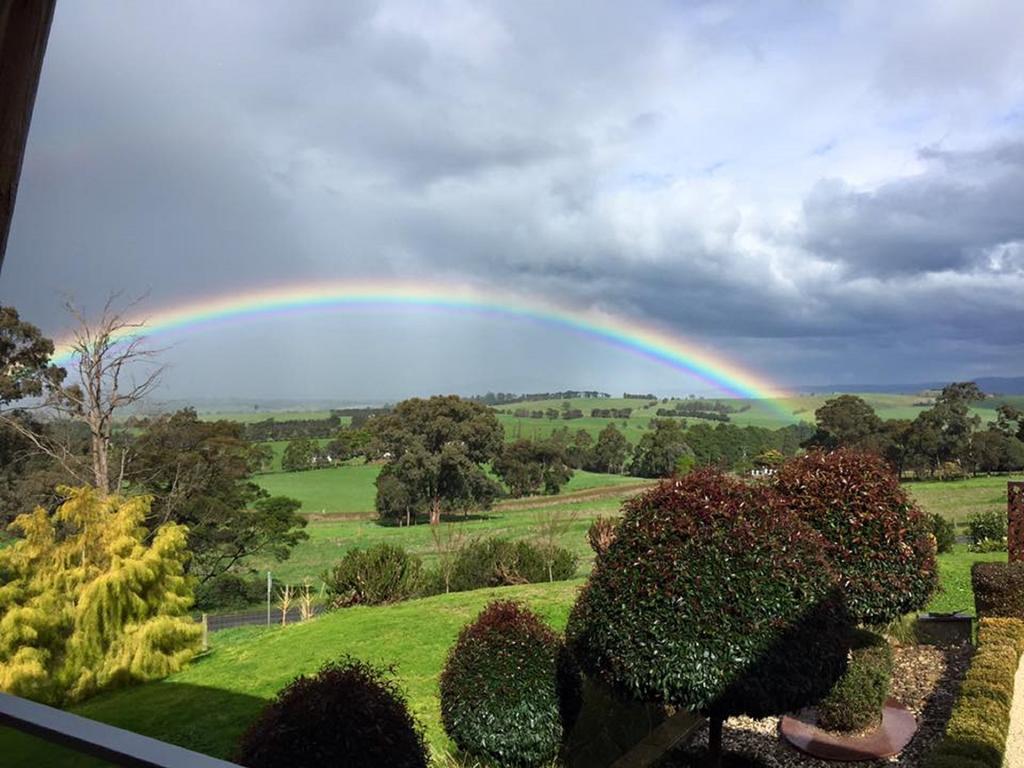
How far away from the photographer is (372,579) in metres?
12.7

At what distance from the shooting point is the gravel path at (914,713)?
5.32 meters

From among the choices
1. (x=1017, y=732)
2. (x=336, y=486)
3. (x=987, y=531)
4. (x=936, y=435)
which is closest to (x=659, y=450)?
(x=936, y=435)

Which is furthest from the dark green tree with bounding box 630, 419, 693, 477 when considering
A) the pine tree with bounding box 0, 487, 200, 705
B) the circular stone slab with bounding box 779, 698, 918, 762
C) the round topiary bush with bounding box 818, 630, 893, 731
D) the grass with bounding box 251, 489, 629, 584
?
the round topiary bush with bounding box 818, 630, 893, 731

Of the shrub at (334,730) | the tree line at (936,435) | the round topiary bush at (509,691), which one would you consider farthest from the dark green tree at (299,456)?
the shrub at (334,730)

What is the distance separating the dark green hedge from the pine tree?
7.25 m

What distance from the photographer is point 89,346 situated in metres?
13.4

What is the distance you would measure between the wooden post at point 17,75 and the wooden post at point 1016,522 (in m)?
11.8

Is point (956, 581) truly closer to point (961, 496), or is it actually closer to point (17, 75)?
point (17, 75)

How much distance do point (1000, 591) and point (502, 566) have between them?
8570mm

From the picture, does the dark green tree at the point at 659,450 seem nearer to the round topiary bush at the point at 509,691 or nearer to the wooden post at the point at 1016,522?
the wooden post at the point at 1016,522

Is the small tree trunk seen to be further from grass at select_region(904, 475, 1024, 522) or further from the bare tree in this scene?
grass at select_region(904, 475, 1024, 522)

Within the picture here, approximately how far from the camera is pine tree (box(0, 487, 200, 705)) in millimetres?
8617

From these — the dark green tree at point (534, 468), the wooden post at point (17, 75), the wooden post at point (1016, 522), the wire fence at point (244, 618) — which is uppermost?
the wooden post at point (17, 75)

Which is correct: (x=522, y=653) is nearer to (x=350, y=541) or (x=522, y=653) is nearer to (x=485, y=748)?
(x=485, y=748)
